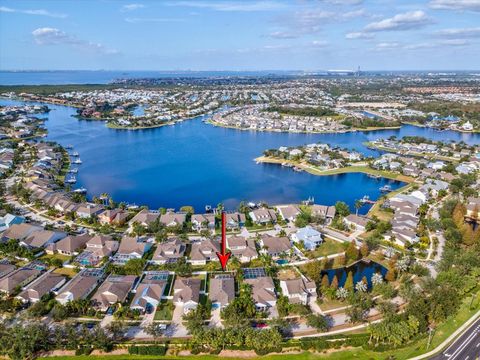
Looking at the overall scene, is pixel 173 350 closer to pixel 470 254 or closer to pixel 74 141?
pixel 470 254

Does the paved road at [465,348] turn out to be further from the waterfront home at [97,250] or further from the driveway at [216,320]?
the waterfront home at [97,250]

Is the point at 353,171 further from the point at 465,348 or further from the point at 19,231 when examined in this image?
the point at 19,231

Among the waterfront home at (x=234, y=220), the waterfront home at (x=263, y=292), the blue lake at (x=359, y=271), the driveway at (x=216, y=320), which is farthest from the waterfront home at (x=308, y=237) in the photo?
the driveway at (x=216, y=320)

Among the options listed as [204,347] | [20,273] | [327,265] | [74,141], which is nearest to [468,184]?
[327,265]

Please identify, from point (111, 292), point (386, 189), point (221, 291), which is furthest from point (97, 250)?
point (386, 189)

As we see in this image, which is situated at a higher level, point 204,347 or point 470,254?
point 470,254

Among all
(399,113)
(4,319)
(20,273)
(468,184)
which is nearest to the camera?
(4,319)

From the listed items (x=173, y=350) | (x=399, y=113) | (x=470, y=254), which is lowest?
(x=173, y=350)
